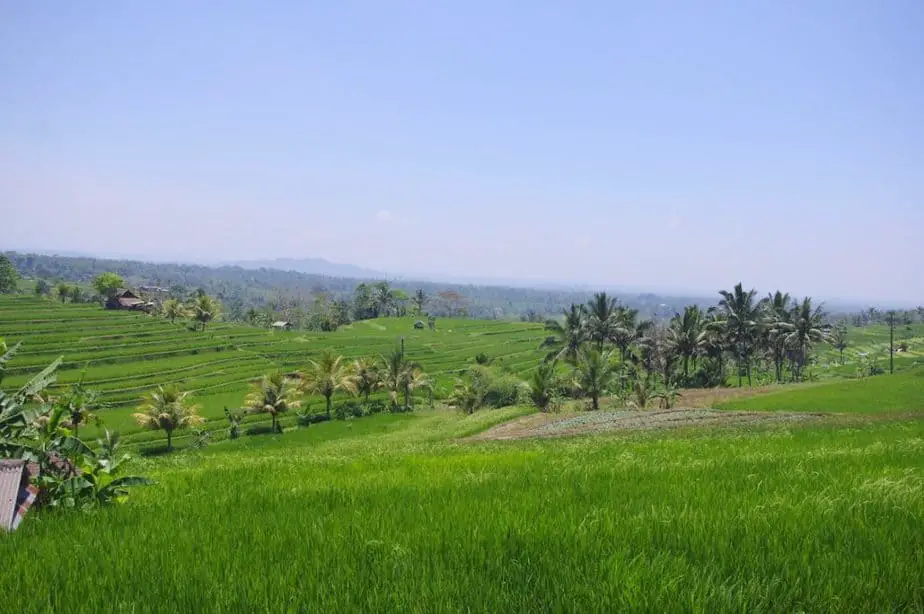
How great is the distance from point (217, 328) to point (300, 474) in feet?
452

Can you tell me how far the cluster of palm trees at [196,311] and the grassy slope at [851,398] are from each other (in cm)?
11145

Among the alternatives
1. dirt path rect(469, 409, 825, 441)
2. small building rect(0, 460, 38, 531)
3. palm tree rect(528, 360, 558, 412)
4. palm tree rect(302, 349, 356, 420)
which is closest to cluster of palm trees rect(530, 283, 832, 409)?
palm tree rect(528, 360, 558, 412)

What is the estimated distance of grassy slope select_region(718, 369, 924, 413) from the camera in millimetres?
33169

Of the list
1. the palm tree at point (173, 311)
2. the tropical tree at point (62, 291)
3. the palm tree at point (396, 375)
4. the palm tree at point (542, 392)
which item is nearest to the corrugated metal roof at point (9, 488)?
the palm tree at point (542, 392)

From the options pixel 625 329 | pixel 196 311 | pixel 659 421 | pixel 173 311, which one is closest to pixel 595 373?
pixel 659 421

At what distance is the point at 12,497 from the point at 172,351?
343 ft

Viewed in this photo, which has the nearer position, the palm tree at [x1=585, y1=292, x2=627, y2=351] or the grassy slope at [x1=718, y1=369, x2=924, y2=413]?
the grassy slope at [x1=718, y1=369, x2=924, y2=413]

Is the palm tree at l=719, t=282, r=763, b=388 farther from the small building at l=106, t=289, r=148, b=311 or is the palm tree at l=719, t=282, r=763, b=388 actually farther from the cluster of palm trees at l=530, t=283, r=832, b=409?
the small building at l=106, t=289, r=148, b=311

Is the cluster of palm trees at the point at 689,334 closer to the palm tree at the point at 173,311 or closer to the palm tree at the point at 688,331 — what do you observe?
the palm tree at the point at 688,331

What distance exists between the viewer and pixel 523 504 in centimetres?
543

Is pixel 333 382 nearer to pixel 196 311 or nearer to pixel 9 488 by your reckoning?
pixel 9 488

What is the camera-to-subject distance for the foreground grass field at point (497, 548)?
127 inches

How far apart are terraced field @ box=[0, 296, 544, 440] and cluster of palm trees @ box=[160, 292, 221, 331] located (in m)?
4.16

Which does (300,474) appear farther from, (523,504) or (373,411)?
(373,411)
